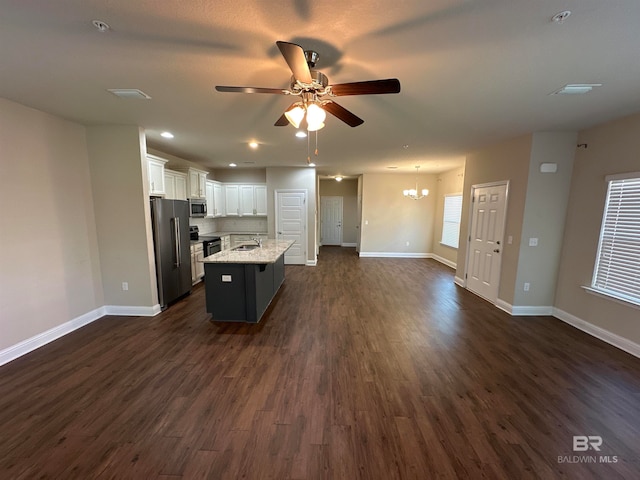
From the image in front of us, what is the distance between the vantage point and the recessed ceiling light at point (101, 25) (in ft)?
5.02

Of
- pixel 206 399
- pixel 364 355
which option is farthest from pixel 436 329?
pixel 206 399

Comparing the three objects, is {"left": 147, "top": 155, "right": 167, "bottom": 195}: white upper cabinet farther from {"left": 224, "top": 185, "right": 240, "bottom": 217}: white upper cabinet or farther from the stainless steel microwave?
{"left": 224, "top": 185, "right": 240, "bottom": 217}: white upper cabinet

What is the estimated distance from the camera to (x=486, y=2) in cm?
138

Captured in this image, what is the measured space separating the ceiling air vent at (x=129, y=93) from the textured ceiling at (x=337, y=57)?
0.26 ft

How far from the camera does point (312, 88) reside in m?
1.88

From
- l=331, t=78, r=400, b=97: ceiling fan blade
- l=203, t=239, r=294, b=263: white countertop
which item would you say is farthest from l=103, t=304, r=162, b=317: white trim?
l=331, t=78, r=400, b=97: ceiling fan blade

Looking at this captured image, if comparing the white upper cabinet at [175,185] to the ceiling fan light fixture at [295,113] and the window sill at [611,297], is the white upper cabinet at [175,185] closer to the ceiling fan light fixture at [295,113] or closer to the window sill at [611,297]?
the ceiling fan light fixture at [295,113]

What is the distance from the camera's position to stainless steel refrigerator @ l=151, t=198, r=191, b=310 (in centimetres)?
393

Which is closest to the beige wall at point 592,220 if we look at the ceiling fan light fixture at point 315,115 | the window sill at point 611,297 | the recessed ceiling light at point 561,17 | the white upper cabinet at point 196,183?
the window sill at point 611,297

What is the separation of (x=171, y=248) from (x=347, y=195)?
24.8 feet

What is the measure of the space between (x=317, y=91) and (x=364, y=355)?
268cm

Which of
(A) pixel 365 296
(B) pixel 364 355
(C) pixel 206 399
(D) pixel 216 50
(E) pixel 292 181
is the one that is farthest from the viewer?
(E) pixel 292 181

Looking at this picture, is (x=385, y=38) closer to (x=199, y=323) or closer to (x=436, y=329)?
(x=436, y=329)

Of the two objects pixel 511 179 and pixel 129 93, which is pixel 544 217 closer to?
pixel 511 179
